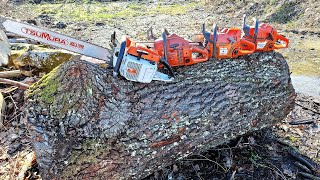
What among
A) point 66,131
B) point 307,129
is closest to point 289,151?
point 307,129

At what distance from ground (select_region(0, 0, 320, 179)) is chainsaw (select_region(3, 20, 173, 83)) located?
109 cm

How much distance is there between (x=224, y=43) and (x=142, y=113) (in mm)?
1224

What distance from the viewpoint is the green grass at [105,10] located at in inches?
404

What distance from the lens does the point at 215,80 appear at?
318cm

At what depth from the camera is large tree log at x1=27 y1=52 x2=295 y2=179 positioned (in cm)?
238

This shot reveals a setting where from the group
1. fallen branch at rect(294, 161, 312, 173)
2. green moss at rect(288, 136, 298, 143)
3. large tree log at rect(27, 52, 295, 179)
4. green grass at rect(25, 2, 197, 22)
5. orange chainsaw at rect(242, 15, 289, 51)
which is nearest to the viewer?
large tree log at rect(27, 52, 295, 179)

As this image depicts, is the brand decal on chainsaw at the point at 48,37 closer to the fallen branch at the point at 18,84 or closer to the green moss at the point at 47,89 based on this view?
the green moss at the point at 47,89

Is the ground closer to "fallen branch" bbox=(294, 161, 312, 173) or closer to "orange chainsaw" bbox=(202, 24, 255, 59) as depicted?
"fallen branch" bbox=(294, 161, 312, 173)

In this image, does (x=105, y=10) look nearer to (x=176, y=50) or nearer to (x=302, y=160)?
(x=176, y=50)

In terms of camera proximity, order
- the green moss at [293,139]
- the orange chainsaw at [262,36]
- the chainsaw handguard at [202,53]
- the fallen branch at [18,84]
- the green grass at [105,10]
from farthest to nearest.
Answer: the green grass at [105,10]
the fallen branch at [18,84]
the green moss at [293,139]
the orange chainsaw at [262,36]
the chainsaw handguard at [202,53]

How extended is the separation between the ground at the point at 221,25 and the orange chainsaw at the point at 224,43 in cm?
101

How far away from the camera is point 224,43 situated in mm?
3268

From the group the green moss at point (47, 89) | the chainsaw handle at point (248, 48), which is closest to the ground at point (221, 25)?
the green moss at point (47, 89)


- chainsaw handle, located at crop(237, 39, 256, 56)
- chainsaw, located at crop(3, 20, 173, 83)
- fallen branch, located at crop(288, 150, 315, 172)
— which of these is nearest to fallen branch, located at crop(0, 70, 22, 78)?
chainsaw, located at crop(3, 20, 173, 83)
